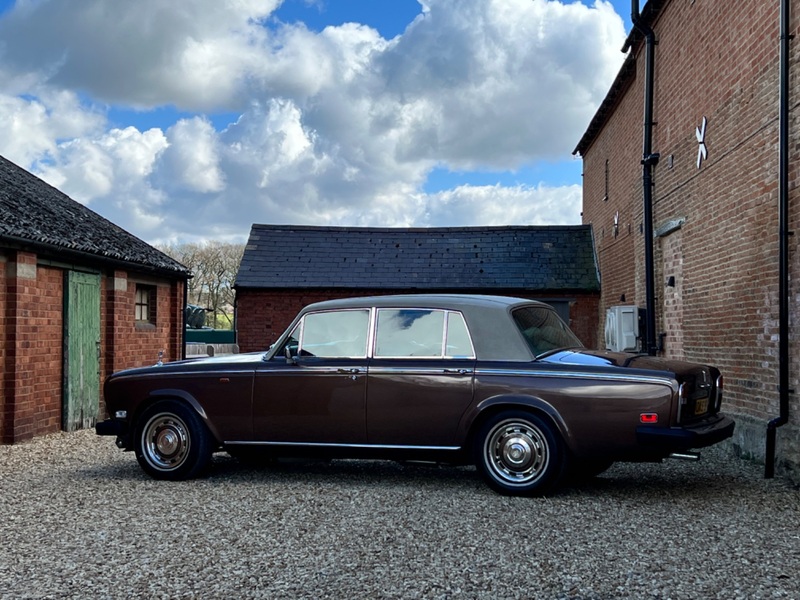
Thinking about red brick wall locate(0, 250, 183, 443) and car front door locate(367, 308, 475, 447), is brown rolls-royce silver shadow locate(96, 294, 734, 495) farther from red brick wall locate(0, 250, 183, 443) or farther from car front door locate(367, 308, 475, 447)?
red brick wall locate(0, 250, 183, 443)

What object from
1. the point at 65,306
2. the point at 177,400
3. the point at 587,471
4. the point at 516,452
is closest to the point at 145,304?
the point at 65,306

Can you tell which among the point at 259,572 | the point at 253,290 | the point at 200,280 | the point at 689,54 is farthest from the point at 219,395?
the point at 200,280

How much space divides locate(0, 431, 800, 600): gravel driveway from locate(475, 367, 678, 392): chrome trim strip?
903mm

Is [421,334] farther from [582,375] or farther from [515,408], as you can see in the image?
[582,375]

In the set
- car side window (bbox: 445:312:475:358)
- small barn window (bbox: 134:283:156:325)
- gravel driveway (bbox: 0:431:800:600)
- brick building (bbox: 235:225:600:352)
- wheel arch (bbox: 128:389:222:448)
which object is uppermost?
brick building (bbox: 235:225:600:352)

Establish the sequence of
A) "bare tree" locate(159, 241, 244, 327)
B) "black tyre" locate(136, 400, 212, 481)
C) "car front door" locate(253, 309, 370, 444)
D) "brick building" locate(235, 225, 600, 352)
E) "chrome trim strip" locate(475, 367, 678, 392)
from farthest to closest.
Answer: "bare tree" locate(159, 241, 244, 327)
"brick building" locate(235, 225, 600, 352)
"black tyre" locate(136, 400, 212, 481)
"car front door" locate(253, 309, 370, 444)
"chrome trim strip" locate(475, 367, 678, 392)

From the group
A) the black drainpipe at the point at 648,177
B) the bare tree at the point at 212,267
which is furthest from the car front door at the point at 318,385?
the bare tree at the point at 212,267

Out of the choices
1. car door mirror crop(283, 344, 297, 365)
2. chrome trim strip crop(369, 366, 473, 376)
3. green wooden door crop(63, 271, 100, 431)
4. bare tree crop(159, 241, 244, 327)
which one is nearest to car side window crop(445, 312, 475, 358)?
chrome trim strip crop(369, 366, 473, 376)

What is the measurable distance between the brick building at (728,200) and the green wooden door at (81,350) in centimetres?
785

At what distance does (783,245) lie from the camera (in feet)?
23.0

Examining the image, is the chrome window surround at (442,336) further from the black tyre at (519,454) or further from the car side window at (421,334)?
the black tyre at (519,454)

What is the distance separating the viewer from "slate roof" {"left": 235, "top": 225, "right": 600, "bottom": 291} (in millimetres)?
19078

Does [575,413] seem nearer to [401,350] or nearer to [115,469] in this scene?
[401,350]

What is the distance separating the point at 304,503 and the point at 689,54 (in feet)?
24.0
